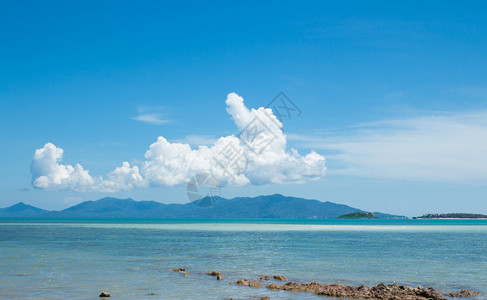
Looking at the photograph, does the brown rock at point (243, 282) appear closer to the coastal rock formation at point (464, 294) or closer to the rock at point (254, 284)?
the rock at point (254, 284)

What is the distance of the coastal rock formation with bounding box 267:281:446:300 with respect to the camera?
78.8 feet

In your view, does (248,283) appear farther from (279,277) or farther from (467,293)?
→ (467,293)

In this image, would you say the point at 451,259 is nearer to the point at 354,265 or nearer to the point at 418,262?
the point at 418,262

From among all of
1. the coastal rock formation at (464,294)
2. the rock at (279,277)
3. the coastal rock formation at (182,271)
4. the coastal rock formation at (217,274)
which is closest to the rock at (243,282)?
the coastal rock formation at (217,274)

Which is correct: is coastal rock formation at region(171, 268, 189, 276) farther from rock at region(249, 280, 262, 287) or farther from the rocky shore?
rock at region(249, 280, 262, 287)

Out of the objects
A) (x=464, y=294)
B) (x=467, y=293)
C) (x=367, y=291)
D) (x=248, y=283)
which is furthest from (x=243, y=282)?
(x=467, y=293)

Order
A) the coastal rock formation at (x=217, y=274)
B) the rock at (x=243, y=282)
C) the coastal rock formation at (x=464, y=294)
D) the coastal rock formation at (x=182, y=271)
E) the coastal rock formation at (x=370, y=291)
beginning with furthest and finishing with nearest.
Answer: the coastal rock formation at (x=182, y=271), the coastal rock formation at (x=217, y=274), the rock at (x=243, y=282), the coastal rock formation at (x=464, y=294), the coastal rock formation at (x=370, y=291)

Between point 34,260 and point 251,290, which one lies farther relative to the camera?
point 34,260

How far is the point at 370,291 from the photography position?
25.0 metres

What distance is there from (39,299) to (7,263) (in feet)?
57.3

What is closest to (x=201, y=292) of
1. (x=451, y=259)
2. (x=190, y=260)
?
(x=190, y=260)

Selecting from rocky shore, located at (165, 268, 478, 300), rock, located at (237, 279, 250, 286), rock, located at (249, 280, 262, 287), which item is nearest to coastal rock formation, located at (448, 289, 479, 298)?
rocky shore, located at (165, 268, 478, 300)

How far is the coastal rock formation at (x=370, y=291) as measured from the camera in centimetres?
2402

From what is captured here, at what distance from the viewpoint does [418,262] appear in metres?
41.0
